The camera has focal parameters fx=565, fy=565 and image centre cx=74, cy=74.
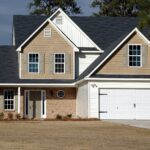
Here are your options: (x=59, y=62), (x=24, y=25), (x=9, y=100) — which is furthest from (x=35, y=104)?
(x=24, y=25)

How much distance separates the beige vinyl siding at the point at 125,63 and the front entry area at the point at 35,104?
6.35m

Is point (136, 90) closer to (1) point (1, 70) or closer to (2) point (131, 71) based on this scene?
(2) point (131, 71)

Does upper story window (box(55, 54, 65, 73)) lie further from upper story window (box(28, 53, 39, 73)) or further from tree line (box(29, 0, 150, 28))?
tree line (box(29, 0, 150, 28))

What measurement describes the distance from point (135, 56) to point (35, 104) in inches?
350

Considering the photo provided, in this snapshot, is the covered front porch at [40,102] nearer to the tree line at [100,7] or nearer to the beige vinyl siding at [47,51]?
the beige vinyl siding at [47,51]

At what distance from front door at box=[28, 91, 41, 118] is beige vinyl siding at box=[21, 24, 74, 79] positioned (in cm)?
140

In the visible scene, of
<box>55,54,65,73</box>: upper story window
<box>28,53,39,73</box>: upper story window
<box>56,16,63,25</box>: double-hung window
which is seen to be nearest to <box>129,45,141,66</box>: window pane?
<box>55,54,65,73</box>: upper story window

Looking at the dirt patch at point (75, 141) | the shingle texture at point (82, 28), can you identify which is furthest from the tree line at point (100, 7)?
the dirt patch at point (75, 141)

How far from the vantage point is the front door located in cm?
4369

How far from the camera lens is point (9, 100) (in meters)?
43.4

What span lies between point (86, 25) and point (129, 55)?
960cm


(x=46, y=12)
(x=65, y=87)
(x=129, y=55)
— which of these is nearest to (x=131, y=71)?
(x=129, y=55)

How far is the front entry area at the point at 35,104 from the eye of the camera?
143ft

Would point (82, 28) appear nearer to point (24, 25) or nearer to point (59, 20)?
point (59, 20)
